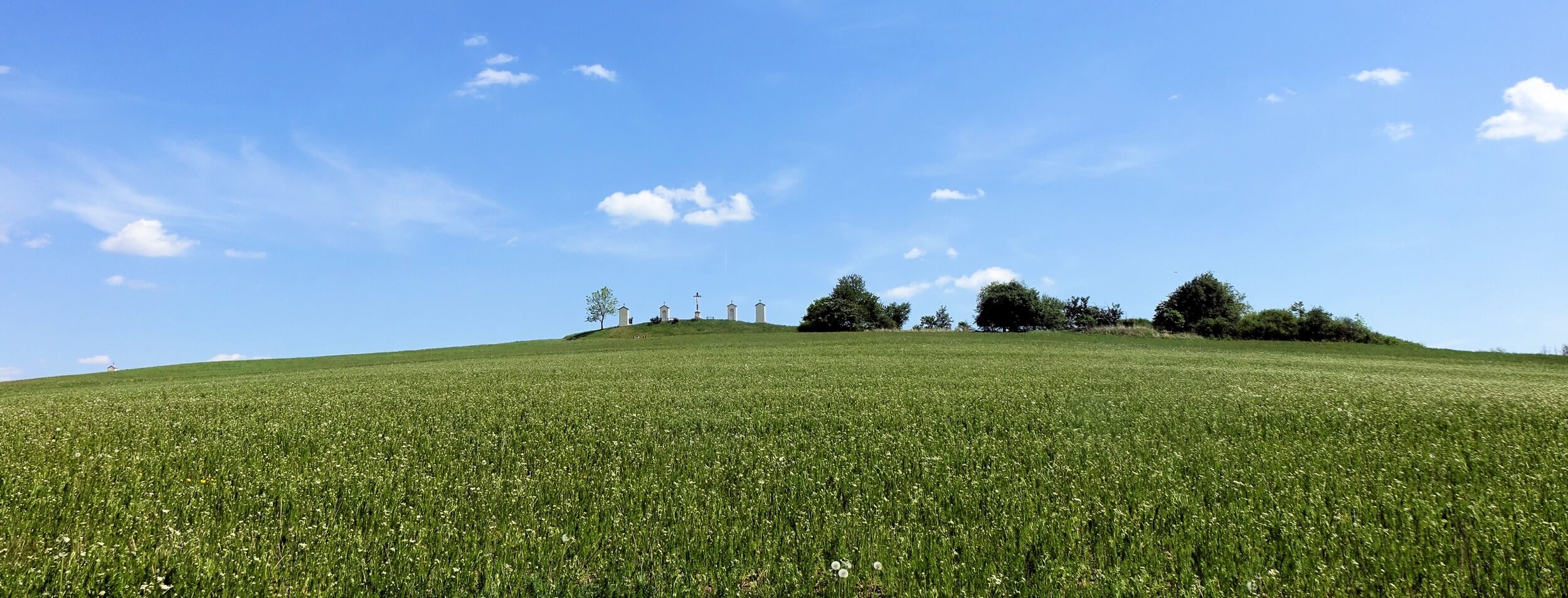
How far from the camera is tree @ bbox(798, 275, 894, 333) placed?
78.7 m

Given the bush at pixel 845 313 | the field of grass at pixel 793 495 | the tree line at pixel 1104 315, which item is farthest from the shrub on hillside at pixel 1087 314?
the field of grass at pixel 793 495

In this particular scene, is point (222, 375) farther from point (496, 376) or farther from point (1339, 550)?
point (1339, 550)

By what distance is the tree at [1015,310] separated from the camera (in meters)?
84.9

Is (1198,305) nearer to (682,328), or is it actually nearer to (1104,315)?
(1104,315)

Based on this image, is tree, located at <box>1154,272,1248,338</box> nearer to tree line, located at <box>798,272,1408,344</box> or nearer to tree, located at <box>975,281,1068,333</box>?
tree line, located at <box>798,272,1408,344</box>

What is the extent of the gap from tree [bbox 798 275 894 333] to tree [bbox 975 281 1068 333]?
43.9ft

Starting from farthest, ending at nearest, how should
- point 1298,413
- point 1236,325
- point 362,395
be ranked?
point 1236,325, point 362,395, point 1298,413

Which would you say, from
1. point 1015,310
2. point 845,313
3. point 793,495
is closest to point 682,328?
point 845,313

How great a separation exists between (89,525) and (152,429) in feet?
17.1

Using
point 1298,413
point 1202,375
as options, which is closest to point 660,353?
point 1202,375

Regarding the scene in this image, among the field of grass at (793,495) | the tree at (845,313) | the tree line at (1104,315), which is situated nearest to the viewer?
the field of grass at (793,495)

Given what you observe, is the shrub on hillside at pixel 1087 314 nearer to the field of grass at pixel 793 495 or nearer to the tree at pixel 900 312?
the tree at pixel 900 312

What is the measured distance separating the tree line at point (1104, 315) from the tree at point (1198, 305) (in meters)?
0.08

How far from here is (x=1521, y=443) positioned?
28.8ft
